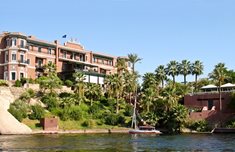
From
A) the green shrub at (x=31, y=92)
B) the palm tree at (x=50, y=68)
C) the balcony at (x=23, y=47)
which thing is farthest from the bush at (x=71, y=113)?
the balcony at (x=23, y=47)

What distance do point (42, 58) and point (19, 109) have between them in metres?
30.0

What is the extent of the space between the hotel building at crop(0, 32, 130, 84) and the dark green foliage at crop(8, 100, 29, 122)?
17221 mm

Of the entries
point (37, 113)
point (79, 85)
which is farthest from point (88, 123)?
point (79, 85)

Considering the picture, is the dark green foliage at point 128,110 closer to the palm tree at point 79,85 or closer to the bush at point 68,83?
the palm tree at point 79,85

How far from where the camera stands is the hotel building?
354ft

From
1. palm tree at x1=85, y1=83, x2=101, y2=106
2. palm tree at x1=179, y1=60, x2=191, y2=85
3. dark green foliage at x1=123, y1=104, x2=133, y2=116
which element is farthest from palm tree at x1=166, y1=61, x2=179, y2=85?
palm tree at x1=85, y1=83, x2=101, y2=106

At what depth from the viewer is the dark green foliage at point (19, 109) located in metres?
86.1

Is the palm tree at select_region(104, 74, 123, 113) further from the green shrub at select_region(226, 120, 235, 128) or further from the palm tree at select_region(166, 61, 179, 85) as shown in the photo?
the green shrub at select_region(226, 120, 235, 128)

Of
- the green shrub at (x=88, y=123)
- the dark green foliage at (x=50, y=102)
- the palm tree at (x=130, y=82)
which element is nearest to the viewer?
the green shrub at (x=88, y=123)

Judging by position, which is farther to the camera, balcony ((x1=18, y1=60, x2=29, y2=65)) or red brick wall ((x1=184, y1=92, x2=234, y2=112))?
balcony ((x1=18, y1=60, x2=29, y2=65))

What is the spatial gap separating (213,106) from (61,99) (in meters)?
39.8

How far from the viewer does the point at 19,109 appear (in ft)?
293

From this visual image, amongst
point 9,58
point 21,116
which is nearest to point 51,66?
point 9,58

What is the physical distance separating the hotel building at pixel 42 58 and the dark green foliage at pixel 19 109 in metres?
17.2
